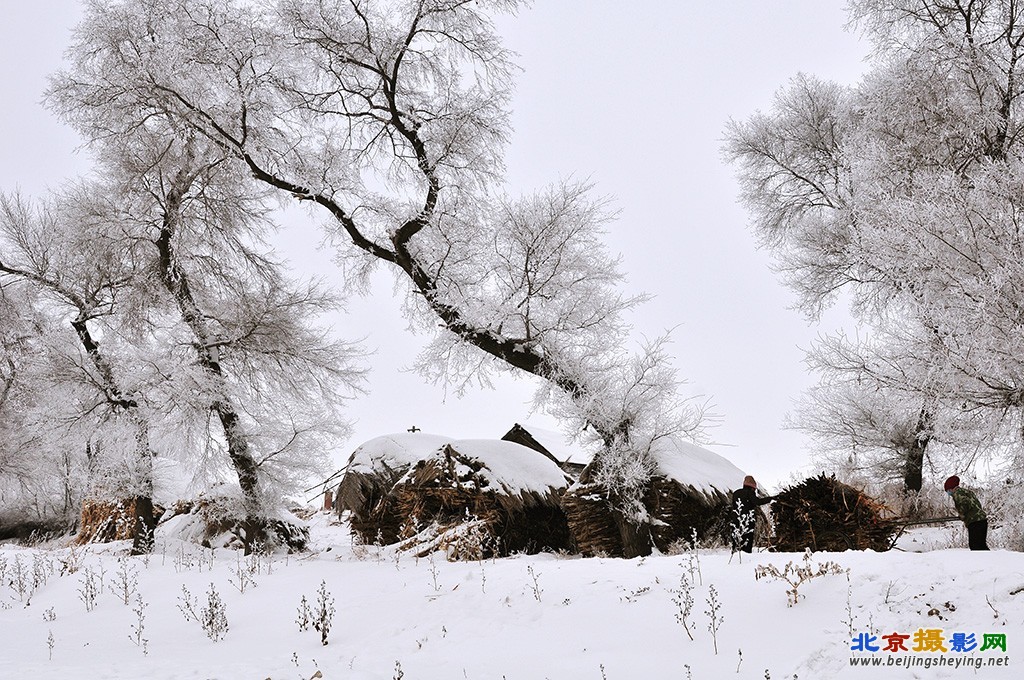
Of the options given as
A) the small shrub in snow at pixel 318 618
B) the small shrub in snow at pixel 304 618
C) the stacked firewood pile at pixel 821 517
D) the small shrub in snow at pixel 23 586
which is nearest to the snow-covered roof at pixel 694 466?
the stacked firewood pile at pixel 821 517

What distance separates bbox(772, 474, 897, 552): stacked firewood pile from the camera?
9.05m

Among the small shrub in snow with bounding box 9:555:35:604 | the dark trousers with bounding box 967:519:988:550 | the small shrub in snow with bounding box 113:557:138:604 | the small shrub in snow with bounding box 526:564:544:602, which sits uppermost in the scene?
the dark trousers with bounding box 967:519:988:550

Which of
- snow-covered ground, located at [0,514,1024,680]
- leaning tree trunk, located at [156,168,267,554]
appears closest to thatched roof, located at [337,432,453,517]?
leaning tree trunk, located at [156,168,267,554]

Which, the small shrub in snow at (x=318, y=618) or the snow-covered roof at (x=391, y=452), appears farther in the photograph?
the snow-covered roof at (x=391, y=452)

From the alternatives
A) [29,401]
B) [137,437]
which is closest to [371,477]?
[137,437]

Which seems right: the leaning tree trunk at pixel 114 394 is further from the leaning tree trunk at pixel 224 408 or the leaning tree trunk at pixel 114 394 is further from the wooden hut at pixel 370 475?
the wooden hut at pixel 370 475

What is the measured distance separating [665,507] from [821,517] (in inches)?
126

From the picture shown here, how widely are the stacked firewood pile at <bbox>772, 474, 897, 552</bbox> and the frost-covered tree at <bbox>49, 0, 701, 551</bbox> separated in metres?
2.72

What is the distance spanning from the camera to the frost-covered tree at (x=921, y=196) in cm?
827

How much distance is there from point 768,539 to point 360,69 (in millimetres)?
10574

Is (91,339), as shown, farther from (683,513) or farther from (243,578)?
(683,513)

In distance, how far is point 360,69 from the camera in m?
13.0

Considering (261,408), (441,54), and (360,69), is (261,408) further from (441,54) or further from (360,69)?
(441,54)

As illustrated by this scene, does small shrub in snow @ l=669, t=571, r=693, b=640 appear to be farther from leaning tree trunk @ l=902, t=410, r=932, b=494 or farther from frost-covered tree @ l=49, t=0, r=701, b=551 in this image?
leaning tree trunk @ l=902, t=410, r=932, b=494
